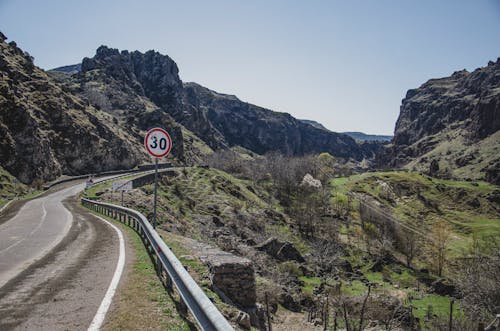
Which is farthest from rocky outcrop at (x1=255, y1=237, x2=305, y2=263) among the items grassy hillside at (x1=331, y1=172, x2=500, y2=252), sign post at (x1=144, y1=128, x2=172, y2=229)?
grassy hillside at (x1=331, y1=172, x2=500, y2=252)

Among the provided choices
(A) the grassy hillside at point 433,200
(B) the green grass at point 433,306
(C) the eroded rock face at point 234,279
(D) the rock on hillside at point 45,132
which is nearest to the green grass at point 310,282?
(B) the green grass at point 433,306

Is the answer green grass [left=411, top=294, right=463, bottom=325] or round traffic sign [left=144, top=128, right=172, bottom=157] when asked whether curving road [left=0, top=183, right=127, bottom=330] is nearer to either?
round traffic sign [left=144, top=128, right=172, bottom=157]

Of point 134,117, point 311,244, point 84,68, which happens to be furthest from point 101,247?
point 84,68

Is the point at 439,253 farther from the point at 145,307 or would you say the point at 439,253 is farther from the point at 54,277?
the point at 54,277

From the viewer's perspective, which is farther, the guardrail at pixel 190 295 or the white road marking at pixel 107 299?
the white road marking at pixel 107 299

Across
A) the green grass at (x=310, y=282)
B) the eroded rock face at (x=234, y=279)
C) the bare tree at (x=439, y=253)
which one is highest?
the eroded rock face at (x=234, y=279)

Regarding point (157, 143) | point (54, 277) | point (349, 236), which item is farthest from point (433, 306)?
point (54, 277)

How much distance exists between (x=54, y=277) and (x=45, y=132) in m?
68.0

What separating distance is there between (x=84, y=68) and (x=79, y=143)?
136053 millimetres

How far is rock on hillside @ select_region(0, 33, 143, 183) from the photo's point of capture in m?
52.0

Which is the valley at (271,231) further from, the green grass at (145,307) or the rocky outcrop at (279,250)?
the rocky outcrop at (279,250)

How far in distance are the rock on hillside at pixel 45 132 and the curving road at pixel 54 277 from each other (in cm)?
4413

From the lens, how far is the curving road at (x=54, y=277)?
552 centimetres

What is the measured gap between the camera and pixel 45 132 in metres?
63.9
